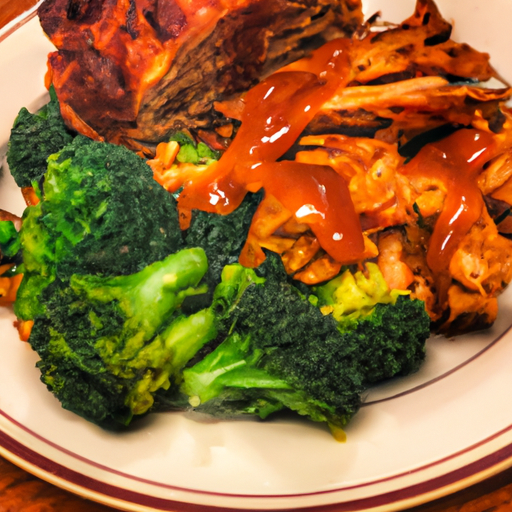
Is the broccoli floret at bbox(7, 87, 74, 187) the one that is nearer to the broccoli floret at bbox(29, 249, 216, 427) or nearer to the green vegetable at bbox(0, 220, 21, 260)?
the green vegetable at bbox(0, 220, 21, 260)

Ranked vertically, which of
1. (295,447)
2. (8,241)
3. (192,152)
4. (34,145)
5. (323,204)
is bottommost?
(295,447)

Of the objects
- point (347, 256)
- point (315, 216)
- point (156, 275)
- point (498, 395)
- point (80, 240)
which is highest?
point (80, 240)

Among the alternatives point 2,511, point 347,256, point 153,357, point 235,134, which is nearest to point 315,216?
point 347,256

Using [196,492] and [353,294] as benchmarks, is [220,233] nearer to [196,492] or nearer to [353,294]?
[353,294]

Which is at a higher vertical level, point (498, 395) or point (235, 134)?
point (235, 134)

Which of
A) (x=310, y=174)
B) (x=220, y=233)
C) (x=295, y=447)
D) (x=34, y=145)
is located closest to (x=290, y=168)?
(x=310, y=174)

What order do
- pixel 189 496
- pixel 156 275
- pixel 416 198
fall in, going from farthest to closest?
1. pixel 416 198
2. pixel 156 275
3. pixel 189 496

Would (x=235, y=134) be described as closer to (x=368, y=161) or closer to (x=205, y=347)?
(x=368, y=161)
